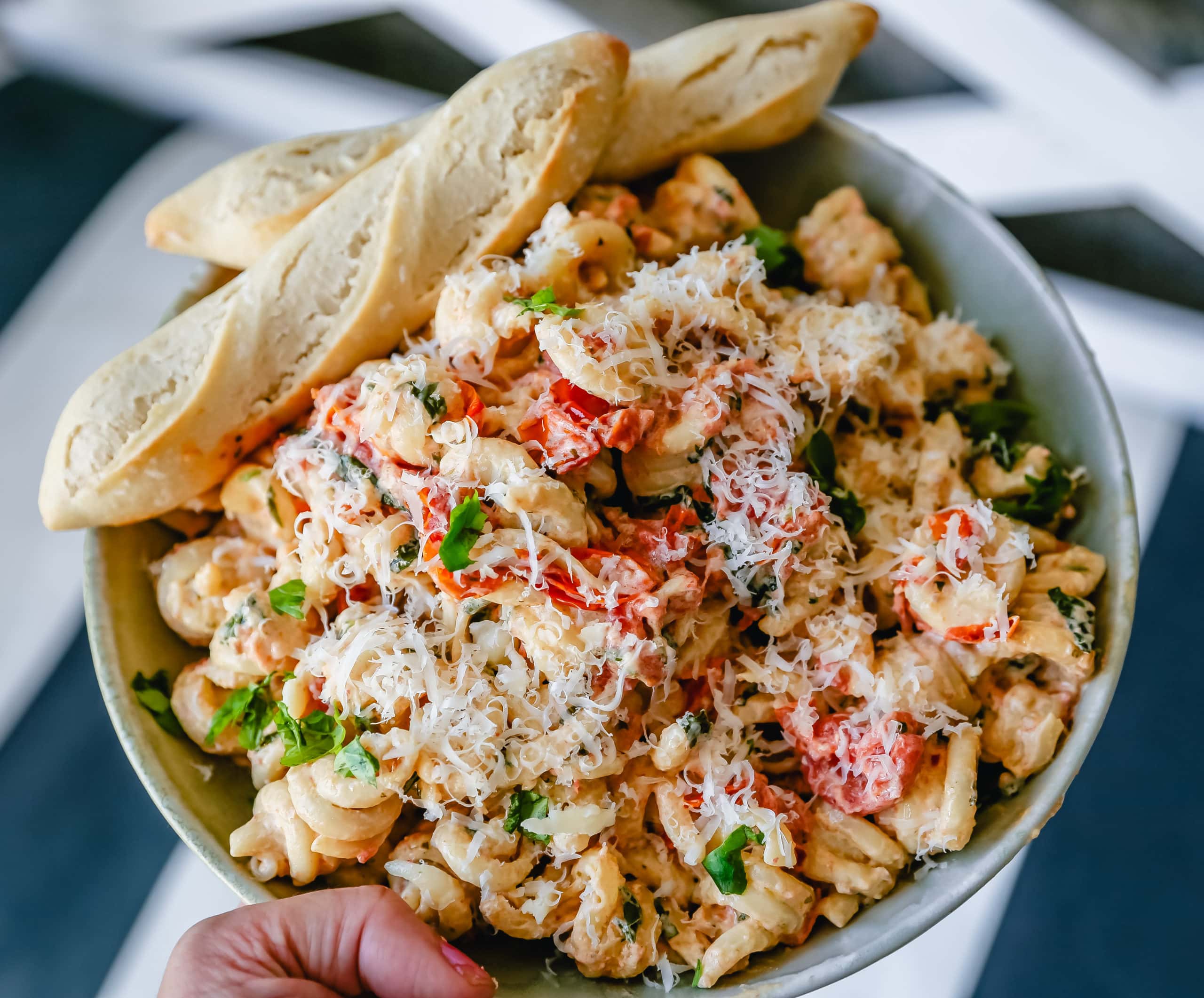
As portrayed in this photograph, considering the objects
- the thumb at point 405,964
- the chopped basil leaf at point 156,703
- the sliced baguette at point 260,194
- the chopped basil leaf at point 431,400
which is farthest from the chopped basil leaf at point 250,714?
the sliced baguette at point 260,194

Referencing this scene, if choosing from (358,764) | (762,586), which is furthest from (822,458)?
(358,764)

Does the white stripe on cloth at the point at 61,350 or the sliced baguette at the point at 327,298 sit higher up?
the sliced baguette at the point at 327,298

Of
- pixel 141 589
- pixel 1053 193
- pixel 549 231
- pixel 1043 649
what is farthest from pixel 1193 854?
pixel 141 589

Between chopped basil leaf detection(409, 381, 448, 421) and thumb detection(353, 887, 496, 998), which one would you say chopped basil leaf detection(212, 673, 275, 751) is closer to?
thumb detection(353, 887, 496, 998)

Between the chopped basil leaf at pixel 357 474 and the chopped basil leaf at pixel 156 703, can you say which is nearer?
the chopped basil leaf at pixel 357 474

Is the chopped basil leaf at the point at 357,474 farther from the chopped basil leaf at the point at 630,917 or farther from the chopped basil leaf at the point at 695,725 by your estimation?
the chopped basil leaf at the point at 630,917

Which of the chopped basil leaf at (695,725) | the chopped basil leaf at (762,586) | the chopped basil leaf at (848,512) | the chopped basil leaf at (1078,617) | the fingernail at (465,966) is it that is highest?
the chopped basil leaf at (848,512)

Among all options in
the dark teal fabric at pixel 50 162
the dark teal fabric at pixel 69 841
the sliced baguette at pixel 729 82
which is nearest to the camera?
the sliced baguette at pixel 729 82
